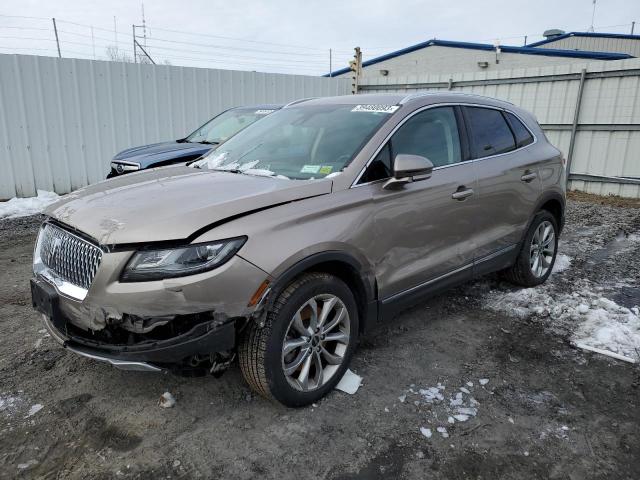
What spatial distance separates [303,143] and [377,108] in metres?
0.58

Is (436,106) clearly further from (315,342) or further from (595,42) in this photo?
(595,42)

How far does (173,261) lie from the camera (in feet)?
7.88

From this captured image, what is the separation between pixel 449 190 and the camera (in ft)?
11.8

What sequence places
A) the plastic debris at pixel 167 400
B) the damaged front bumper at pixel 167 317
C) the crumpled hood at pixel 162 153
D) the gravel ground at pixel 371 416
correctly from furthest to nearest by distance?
the crumpled hood at pixel 162 153 → the plastic debris at pixel 167 400 → the gravel ground at pixel 371 416 → the damaged front bumper at pixel 167 317

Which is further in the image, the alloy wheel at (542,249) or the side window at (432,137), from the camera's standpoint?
the alloy wheel at (542,249)

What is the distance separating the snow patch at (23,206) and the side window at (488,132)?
6.80m

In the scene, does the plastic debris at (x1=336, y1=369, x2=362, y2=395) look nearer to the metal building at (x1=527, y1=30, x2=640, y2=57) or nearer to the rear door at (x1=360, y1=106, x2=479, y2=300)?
the rear door at (x1=360, y1=106, x2=479, y2=300)

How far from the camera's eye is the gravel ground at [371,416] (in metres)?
2.49

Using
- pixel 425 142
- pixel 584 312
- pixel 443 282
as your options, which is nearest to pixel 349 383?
pixel 443 282

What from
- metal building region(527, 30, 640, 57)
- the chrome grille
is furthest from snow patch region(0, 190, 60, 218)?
metal building region(527, 30, 640, 57)

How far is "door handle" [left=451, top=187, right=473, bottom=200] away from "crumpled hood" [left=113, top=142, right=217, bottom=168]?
160 inches

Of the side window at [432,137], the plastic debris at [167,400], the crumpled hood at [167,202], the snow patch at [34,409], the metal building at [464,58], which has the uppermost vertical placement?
the metal building at [464,58]

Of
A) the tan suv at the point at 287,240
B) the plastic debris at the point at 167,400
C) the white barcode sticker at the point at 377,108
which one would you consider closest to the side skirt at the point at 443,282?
the tan suv at the point at 287,240

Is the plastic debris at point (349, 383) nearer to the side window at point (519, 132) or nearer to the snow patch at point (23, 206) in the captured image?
the side window at point (519, 132)
